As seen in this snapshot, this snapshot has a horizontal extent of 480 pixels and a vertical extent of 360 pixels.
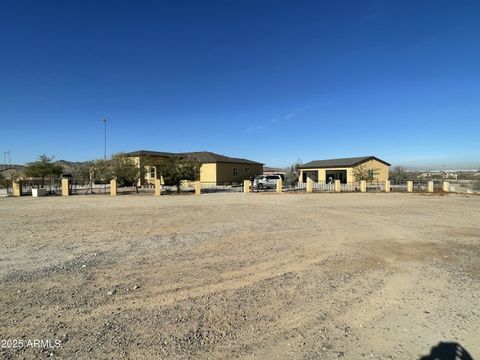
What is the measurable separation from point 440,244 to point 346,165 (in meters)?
38.0

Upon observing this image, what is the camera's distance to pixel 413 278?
5883 mm

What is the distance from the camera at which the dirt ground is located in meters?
3.62

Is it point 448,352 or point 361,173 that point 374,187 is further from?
point 448,352

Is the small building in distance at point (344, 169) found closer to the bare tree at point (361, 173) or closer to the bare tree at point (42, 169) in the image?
A: the bare tree at point (361, 173)

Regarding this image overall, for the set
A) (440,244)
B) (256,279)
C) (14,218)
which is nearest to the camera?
(256,279)

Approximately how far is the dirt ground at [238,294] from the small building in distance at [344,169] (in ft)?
119

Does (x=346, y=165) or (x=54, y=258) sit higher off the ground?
(x=346, y=165)

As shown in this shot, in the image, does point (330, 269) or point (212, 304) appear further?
point (330, 269)

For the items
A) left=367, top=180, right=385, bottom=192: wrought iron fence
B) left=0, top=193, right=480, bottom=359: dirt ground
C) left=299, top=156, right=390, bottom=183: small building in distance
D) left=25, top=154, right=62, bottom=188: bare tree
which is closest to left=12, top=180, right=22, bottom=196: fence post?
left=25, top=154, right=62, bottom=188: bare tree

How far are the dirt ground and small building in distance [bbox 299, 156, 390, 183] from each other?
36.3 meters

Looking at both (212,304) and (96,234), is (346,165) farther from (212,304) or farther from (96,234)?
(212,304)

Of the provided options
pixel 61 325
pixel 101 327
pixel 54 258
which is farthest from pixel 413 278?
pixel 54 258

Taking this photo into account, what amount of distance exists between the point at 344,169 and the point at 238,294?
145ft

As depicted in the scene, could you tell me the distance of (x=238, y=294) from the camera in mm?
5055
